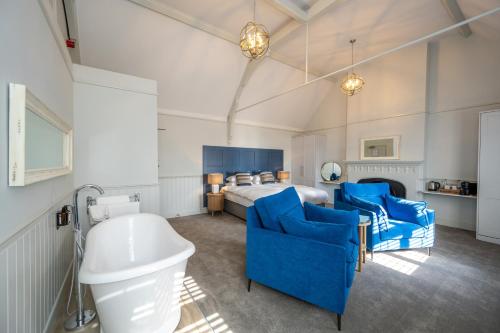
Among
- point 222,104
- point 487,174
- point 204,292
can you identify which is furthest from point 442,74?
point 204,292

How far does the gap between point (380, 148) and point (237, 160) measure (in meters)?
3.79

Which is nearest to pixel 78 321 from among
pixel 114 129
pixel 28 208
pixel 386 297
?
pixel 28 208

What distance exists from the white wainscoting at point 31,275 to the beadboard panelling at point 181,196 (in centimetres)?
275

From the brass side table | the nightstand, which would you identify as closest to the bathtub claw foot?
the brass side table

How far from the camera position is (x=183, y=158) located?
16.6 ft

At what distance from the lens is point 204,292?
209cm

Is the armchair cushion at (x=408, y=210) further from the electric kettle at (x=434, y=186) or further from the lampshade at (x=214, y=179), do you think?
the lampshade at (x=214, y=179)

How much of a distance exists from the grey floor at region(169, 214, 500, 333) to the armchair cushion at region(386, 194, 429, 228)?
495mm

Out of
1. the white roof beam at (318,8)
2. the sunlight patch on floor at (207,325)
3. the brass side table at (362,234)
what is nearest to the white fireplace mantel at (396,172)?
the brass side table at (362,234)

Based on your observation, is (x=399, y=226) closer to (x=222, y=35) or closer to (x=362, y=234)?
(x=362, y=234)

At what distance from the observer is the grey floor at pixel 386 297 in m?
1.65

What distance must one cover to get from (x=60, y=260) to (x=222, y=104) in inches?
174

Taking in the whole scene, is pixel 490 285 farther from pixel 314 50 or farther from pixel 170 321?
pixel 314 50

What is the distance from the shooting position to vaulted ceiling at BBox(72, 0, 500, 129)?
310cm
